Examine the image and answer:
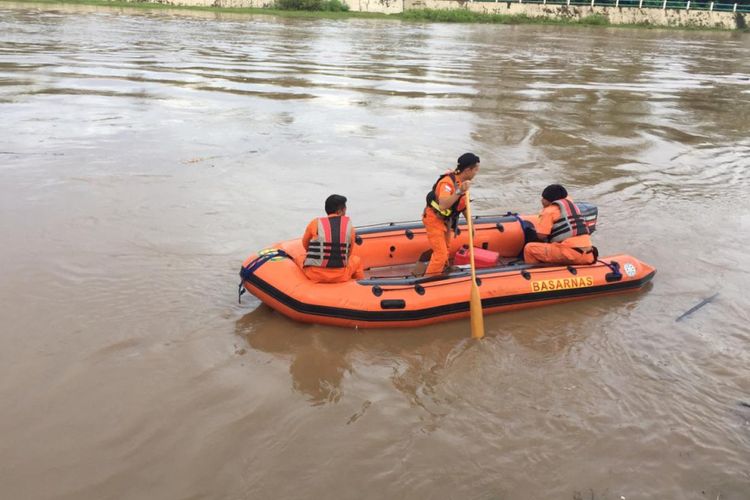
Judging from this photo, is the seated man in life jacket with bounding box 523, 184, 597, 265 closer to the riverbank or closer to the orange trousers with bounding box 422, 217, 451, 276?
the orange trousers with bounding box 422, 217, 451, 276

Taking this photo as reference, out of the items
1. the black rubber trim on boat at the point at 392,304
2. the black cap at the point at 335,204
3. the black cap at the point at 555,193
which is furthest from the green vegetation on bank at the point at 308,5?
the black rubber trim on boat at the point at 392,304

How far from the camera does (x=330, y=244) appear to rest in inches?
183

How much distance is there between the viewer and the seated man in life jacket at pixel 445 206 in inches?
196

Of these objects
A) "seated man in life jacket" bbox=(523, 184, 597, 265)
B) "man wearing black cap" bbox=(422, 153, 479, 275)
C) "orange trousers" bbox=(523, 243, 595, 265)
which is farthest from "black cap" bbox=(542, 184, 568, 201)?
"man wearing black cap" bbox=(422, 153, 479, 275)

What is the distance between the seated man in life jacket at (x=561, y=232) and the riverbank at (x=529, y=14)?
3143 centimetres

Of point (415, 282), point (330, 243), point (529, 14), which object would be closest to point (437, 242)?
point (415, 282)

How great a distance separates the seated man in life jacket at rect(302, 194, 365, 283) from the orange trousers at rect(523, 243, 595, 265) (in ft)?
5.70

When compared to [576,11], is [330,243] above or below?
below

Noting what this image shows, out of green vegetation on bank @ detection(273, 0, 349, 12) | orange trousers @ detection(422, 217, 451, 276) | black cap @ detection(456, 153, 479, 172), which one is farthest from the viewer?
green vegetation on bank @ detection(273, 0, 349, 12)

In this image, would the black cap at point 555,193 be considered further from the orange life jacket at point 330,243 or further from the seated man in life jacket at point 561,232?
the orange life jacket at point 330,243

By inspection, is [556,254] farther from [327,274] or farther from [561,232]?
[327,274]

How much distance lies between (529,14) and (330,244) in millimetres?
34524

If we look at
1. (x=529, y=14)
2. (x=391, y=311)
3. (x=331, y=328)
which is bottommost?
(x=331, y=328)

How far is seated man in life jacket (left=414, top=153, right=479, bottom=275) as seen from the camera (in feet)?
16.3
